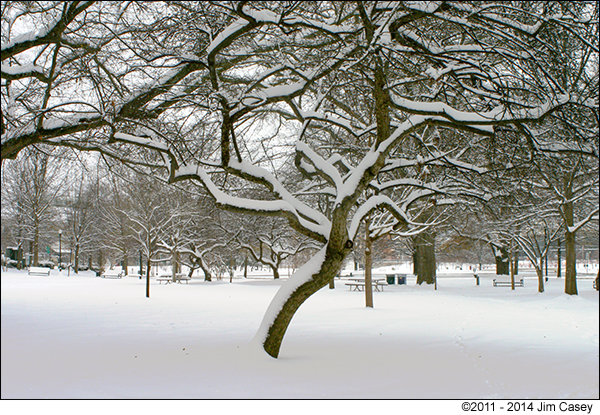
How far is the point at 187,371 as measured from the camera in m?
6.71

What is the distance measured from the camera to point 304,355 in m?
8.03

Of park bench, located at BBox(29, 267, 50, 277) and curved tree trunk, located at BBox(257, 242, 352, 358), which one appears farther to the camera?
park bench, located at BBox(29, 267, 50, 277)

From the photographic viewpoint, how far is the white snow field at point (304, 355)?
6.03 m

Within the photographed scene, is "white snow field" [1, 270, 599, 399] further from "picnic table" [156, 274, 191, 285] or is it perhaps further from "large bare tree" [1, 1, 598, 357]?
"picnic table" [156, 274, 191, 285]

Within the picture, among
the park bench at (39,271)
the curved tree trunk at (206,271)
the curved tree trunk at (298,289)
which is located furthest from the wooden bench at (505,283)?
the park bench at (39,271)

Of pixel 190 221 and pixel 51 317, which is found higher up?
pixel 190 221

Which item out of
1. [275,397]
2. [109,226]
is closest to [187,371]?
[275,397]

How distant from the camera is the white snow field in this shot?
603cm

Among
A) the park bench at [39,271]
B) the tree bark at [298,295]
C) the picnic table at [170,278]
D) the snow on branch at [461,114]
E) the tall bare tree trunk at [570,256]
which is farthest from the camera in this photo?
→ the park bench at [39,271]

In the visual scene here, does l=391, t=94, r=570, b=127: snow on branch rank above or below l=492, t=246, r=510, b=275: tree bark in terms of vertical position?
above

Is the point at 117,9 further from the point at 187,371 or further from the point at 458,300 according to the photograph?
the point at 458,300

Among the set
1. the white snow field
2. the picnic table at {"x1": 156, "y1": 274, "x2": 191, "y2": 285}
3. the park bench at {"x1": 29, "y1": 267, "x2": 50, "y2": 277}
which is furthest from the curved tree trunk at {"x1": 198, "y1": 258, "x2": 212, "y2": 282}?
the white snow field

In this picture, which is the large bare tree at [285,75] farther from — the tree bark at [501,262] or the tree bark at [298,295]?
the tree bark at [501,262]

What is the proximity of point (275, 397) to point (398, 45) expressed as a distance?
4564mm
